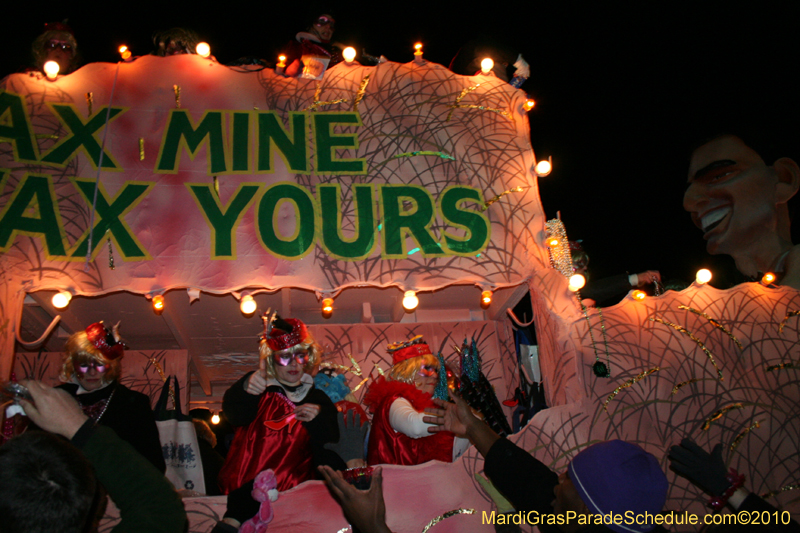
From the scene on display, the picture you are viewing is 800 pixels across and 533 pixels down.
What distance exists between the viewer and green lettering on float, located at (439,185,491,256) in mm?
3447

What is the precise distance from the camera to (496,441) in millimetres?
2115

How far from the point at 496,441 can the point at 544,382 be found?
1.36 metres

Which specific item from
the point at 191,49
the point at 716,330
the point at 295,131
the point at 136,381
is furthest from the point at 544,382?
the point at 191,49

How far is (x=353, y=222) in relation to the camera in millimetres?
3443

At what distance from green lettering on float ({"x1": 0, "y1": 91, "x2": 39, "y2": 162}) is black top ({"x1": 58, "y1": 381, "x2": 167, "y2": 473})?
1.44m

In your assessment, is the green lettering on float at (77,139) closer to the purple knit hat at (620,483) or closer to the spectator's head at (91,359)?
the spectator's head at (91,359)

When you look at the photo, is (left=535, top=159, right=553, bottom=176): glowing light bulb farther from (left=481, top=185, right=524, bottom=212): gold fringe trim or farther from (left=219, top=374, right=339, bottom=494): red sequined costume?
(left=219, top=374, right=339, bottom=494): red sequined costume

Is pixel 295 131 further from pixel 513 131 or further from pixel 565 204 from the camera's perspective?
pixel 565 204

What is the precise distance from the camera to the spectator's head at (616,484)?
1630mm

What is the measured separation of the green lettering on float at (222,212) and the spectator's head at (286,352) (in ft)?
1.78

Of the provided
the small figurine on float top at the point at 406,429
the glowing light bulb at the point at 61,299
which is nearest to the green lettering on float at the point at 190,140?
the glowing light bulb at the point at 61,299

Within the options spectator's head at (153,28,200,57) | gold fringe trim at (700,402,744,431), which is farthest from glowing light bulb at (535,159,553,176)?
spectator's head at (153,28,200,57)

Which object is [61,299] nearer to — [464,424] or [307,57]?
[307,57]

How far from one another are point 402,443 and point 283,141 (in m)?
2.10
